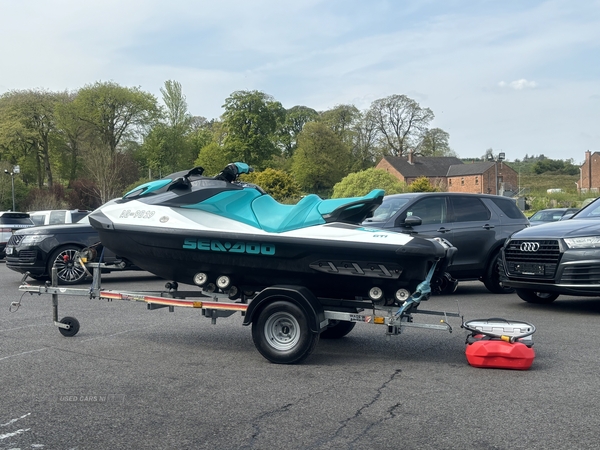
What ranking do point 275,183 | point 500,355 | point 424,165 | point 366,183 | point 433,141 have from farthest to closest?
point 424,165, point 433,141, point 366,183, point 275,183, point 500,355

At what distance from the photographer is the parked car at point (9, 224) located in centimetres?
2056

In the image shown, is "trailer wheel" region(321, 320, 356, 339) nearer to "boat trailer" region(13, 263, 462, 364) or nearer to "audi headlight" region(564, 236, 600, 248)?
"boat trailer" region(13, 263, 462, 364)

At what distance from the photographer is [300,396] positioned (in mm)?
5281

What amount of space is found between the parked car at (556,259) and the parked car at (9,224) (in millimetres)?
16030

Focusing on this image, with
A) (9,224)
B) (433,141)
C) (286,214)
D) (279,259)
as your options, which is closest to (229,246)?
(279,259)

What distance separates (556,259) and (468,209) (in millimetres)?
2780

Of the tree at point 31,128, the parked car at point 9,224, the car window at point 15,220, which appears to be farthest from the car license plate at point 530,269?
the tree at point 31,128

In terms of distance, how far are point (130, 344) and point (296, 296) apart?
7.14ft

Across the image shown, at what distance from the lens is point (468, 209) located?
11.7 metres

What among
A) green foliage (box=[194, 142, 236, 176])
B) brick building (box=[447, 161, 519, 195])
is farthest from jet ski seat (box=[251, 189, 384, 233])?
brick building (box=[447, 161, 519, 195])

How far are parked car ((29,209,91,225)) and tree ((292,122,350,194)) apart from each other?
61.9m

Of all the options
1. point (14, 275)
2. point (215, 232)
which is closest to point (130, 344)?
point (215, 232)

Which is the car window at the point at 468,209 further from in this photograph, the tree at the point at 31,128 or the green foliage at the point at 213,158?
the green foliage at the point at 213,158

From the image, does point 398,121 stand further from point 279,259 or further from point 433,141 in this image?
point 279,259
